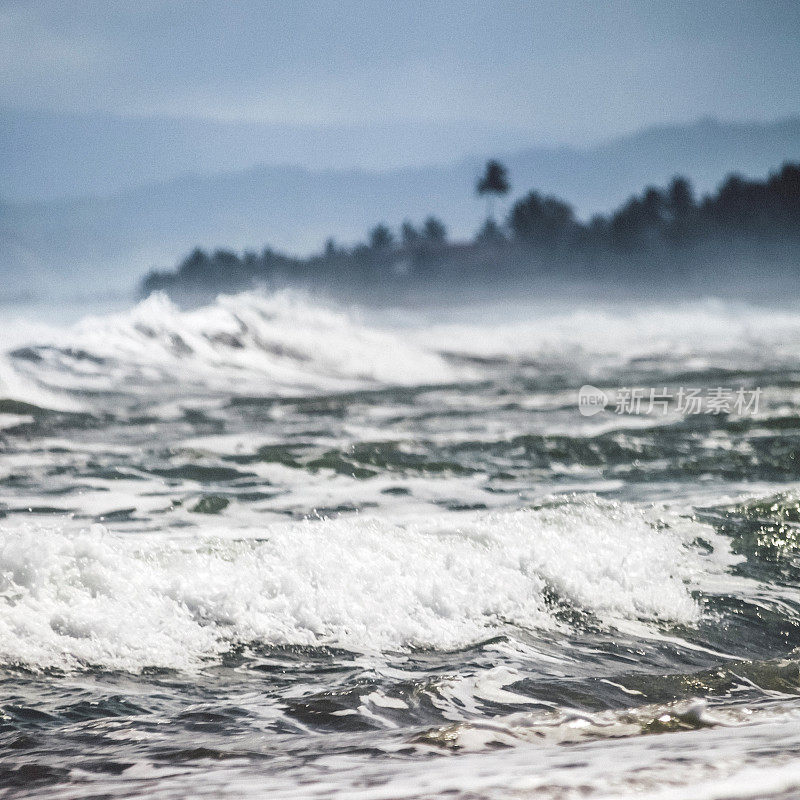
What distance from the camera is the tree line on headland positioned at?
22938mm

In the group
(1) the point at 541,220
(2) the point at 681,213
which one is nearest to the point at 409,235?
(1) the point at 541,220

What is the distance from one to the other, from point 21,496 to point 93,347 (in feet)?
36.2

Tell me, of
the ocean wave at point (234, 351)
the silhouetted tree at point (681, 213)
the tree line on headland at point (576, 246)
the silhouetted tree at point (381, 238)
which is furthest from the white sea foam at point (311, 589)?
the silhouetted tree at point (681, 213)

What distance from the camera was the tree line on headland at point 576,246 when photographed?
75.3ft

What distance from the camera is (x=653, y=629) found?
8.58 feet

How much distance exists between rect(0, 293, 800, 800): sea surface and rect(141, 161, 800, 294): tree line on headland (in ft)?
50.3

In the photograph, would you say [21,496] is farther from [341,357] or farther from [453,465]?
[341,357]

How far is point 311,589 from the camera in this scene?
8.68 feet

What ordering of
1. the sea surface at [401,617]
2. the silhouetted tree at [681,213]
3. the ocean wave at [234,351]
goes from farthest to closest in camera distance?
the silhouetted tree at [681,213] < the ocean wave at [234,351] < the sea surface at [401,617]
